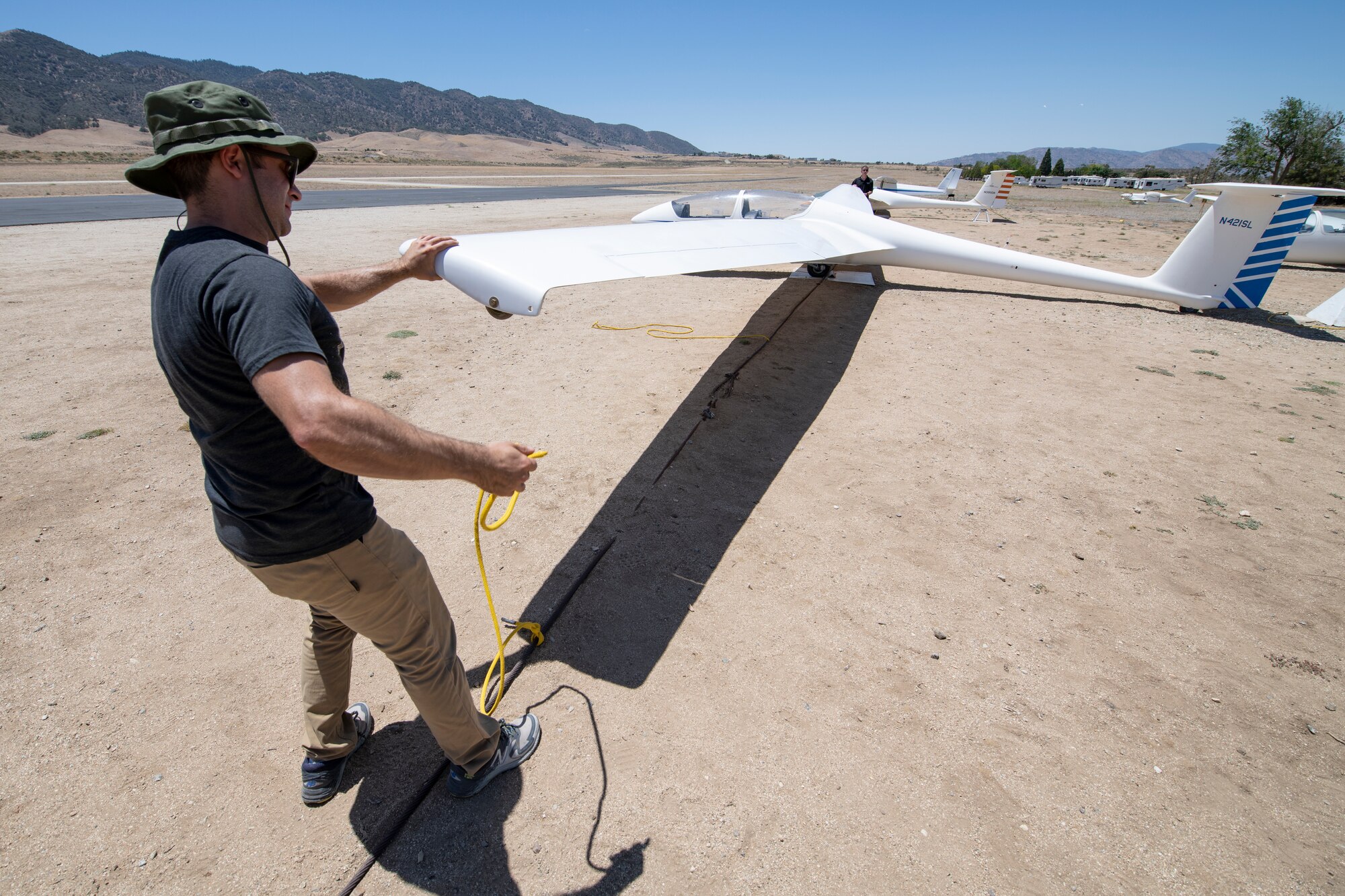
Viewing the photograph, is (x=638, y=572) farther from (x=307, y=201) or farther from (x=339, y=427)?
(x=307, y=201)

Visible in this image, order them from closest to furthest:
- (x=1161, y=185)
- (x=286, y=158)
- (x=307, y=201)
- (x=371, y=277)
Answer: (x=286, y=158), (x=371, y=277), (x=307, y=201), (x=1161, y=185)

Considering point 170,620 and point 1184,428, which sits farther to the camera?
point 1184,428

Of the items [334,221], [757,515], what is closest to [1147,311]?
[757,515]

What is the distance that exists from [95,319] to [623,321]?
7403mm

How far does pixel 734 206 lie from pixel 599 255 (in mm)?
7506

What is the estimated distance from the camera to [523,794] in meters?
2.46

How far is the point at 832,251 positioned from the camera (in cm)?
838

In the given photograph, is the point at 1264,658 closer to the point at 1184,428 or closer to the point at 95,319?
the point at 1184,428

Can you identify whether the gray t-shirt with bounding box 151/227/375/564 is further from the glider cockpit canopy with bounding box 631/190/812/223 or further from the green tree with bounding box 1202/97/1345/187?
the green tree with bounding box 1202/97/1345/187

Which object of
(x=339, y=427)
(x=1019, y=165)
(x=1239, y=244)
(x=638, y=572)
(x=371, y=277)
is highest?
(x=1019, y=165)

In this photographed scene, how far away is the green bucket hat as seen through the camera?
162 cm

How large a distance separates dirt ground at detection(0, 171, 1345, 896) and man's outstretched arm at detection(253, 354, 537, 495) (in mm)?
1672

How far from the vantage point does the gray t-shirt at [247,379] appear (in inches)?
59.6

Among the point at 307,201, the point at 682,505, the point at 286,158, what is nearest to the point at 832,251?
the point at 682,505
